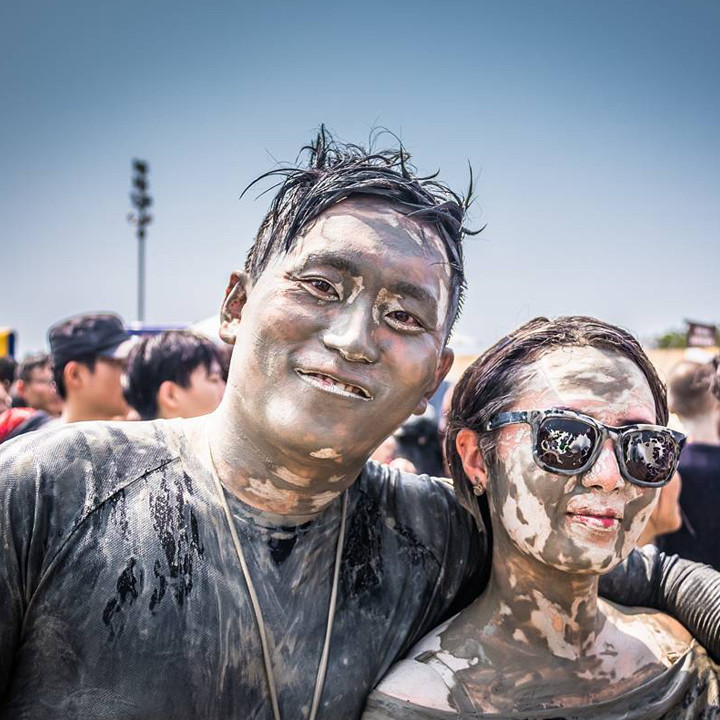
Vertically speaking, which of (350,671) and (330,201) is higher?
(330,201)

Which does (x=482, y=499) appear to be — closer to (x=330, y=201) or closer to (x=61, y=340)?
(x=330, y=201)

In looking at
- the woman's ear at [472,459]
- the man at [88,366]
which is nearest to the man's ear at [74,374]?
the man at [88,366]

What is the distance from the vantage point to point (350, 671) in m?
1.68

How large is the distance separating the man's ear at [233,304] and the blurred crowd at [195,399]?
108 centimetres

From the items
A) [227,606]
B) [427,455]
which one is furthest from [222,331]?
[427,455]

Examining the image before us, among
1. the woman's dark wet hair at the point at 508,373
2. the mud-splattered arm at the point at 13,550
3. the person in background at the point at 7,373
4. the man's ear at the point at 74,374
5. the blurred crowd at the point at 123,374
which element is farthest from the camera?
the person in background at the point at 7,373

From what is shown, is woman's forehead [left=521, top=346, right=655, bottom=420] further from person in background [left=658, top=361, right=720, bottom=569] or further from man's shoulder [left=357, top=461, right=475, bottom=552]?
person in background [left=658, top=361, right=720, bottom=569]

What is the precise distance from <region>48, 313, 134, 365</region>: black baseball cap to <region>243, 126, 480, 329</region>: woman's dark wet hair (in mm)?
2573

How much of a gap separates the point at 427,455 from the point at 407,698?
3.51m

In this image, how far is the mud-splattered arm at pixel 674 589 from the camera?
189 centimetres

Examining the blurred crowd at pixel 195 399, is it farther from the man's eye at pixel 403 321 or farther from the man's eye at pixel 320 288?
the man's eye at pixel 320 288

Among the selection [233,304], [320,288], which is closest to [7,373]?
[233,304]

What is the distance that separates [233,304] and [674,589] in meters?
1.43

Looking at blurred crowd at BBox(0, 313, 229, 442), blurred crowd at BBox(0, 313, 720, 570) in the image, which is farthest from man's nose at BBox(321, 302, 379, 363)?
blurred crowd at BBox(0, 313, 229, 442)
